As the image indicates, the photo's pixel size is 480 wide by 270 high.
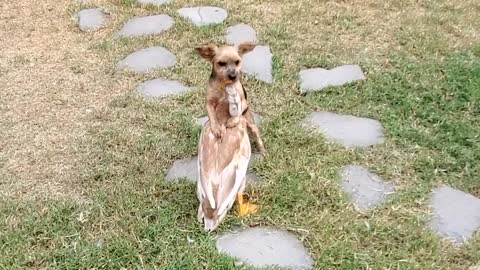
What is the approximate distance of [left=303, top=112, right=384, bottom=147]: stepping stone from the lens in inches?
119

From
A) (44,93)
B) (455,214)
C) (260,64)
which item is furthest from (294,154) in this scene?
(44,93)

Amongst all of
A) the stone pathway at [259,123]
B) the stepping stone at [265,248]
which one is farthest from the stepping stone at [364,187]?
the stepping stone at [265,248]

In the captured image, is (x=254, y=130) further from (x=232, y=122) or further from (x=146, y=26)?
(x=146, y=26)

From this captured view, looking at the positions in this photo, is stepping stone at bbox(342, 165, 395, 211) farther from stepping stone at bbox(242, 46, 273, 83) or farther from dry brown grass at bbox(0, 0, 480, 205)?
stepping stone at bbox(242, 46, 273, 83)

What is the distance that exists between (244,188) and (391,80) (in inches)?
52.0

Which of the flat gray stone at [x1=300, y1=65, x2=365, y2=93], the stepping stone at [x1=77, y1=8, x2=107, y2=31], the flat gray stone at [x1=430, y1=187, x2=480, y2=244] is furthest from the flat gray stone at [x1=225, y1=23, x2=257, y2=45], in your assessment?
the flat gray stone at [x1=430, y1=187, x2=480, y2=244]

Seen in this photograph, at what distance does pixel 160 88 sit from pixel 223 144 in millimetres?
1114

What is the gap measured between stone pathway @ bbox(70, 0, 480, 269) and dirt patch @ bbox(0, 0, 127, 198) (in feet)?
0.67

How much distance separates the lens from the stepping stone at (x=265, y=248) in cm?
236

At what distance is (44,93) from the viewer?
3518 mm

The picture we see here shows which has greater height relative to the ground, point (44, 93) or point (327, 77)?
point (327, 77)

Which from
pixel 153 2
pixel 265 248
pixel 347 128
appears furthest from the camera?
pixel 153 2

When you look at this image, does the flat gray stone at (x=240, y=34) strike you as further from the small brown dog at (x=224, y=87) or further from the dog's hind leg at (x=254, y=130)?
the small brown dog at (x=224, y=87)

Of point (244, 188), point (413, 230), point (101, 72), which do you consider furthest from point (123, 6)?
point (413, 230)
